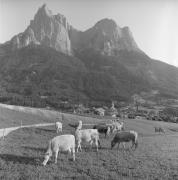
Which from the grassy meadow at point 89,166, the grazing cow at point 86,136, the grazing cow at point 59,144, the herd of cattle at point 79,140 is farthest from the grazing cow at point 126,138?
the grazing cow at point 59,144

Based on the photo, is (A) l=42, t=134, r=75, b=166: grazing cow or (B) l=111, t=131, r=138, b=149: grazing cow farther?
(B) l=111, t=131, r=138, b=149: grazing cow

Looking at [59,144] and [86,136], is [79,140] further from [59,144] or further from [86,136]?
[59,144]

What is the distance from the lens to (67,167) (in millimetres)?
19406

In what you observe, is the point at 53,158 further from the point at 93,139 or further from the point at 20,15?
the point at 20,15

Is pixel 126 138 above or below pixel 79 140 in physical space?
below

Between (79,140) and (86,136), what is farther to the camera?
(86,136)

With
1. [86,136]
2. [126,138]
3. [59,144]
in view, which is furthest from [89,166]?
[126,138]

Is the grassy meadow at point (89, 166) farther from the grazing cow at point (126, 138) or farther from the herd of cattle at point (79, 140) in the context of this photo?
the grazing cow at point (126, 138)

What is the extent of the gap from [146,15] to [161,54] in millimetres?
8224

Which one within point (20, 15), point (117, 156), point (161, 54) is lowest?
point (117, 156)

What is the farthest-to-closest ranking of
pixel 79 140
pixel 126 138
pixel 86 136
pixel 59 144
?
pixel 126 138 → pixel 86 136 → pixel 79 140 → pixel 59 144

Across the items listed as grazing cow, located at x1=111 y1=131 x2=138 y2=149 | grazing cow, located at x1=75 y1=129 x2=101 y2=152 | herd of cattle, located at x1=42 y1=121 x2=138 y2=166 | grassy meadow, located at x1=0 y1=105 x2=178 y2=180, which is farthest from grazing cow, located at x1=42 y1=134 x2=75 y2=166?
grazing cow, located at x1=111 y1=131 x2=138 y2=149

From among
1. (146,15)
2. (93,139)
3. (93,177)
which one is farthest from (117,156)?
(146,15)

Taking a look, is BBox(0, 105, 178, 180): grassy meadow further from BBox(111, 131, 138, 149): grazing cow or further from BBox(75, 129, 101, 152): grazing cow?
BBox(111, 131, 138, 149): grazing cow
